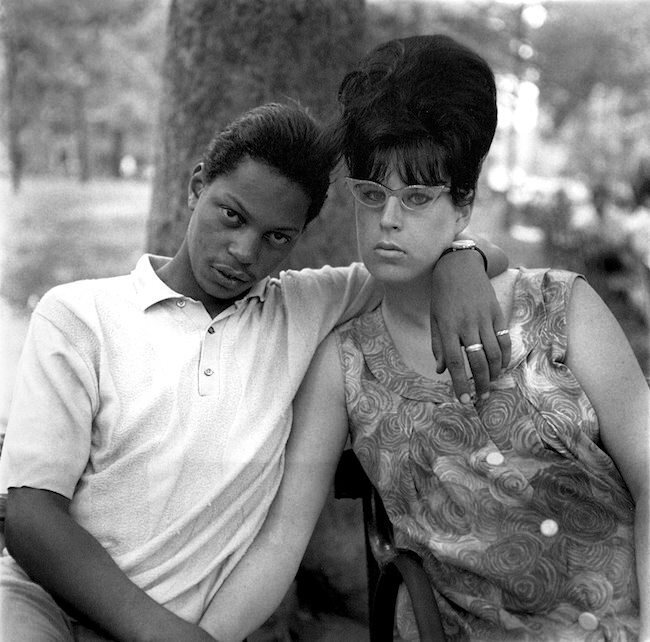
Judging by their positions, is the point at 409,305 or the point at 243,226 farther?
the point at 409,305

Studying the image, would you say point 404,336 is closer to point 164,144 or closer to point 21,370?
point 21,370

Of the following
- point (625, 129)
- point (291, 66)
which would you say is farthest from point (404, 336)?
point (625, 129)

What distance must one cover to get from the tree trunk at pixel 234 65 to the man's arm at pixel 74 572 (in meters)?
1.41

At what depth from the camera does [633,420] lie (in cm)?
209

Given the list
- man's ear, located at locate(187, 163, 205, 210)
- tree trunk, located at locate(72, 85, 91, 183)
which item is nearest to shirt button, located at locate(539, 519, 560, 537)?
man's ear, located at locate(187, 163, 205, 210)

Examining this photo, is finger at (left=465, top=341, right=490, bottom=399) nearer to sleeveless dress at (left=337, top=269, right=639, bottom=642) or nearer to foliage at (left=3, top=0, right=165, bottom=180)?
sleeveless dress at (left=337, top=269, right=639, bottom=642)

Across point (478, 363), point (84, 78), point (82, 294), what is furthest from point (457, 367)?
point (84, 78)

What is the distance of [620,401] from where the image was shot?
210 centimetres

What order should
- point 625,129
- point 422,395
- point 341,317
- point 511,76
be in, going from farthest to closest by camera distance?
A: point 625,129, point 511,76, point 341,317, point 422,395

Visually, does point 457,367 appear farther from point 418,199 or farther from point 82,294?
point 82,294

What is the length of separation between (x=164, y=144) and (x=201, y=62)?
33 cm

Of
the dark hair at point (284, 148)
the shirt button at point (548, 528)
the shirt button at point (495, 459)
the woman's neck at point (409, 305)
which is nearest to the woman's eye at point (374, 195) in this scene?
the dark hair at point (284, 148)

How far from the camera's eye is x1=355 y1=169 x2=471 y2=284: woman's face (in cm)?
209

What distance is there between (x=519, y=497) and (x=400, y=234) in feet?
2.26
